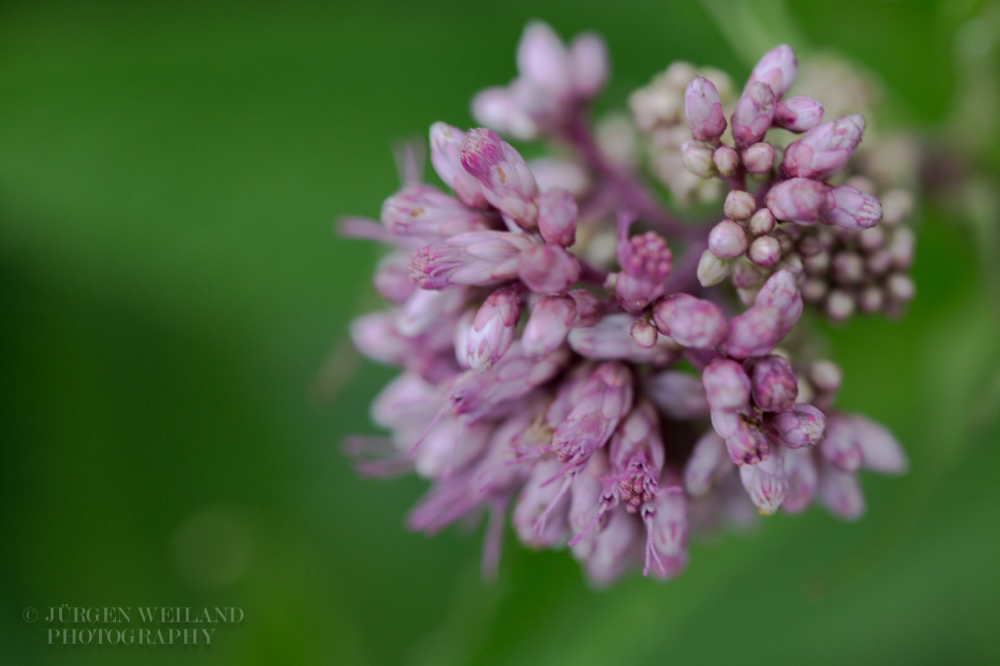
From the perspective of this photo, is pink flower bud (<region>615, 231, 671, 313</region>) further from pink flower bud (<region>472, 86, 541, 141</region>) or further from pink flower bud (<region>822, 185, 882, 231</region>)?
pink flower bud (<region>472, 86, 541, 141</region>)

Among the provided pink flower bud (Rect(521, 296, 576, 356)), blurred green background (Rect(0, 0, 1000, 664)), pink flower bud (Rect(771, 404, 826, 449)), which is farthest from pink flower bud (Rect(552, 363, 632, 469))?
blurred green background (Rect(0, 0, 1000, 664))

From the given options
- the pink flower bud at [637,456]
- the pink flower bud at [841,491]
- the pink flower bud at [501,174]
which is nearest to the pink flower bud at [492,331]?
the pink flower bud at [501,174]

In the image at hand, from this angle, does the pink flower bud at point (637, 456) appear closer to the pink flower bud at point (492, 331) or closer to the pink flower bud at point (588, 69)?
the pink flower bud at point (492, 331)

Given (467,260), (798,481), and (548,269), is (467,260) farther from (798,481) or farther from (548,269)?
(798,481)

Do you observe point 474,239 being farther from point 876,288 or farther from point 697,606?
point 697,606

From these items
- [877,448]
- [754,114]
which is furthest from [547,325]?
[877,448]

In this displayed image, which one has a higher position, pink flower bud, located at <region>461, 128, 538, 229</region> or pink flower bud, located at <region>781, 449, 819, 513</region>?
pink flower bud, located at <region>461, 128, 538, 229</region>
